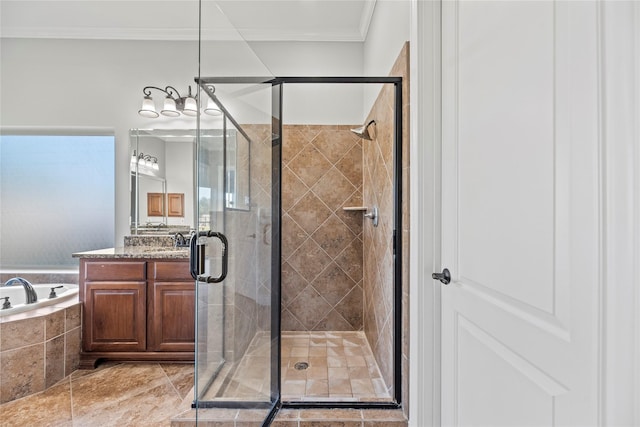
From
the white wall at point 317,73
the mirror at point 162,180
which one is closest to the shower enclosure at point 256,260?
the white wall at point 317,73

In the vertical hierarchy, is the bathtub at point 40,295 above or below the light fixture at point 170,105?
below

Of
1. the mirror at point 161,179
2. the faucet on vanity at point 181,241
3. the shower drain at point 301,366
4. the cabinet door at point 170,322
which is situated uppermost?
the mirror at point 161,179

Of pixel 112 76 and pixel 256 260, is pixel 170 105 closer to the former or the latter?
pixel 112 76

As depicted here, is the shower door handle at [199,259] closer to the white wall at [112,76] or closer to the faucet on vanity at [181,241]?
the faucet on vanity at [181,241]

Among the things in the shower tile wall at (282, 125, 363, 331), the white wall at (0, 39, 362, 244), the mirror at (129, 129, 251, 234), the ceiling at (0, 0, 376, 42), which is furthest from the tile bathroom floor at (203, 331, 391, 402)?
the ceiling at (0, 0, 376, 42)

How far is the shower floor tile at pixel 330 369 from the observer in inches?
64.1

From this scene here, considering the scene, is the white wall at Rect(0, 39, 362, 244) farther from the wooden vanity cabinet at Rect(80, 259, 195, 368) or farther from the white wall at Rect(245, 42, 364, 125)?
the wooden vanity cabinet at Rect(80, 259, 195, 368)

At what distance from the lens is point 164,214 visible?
108 inches
